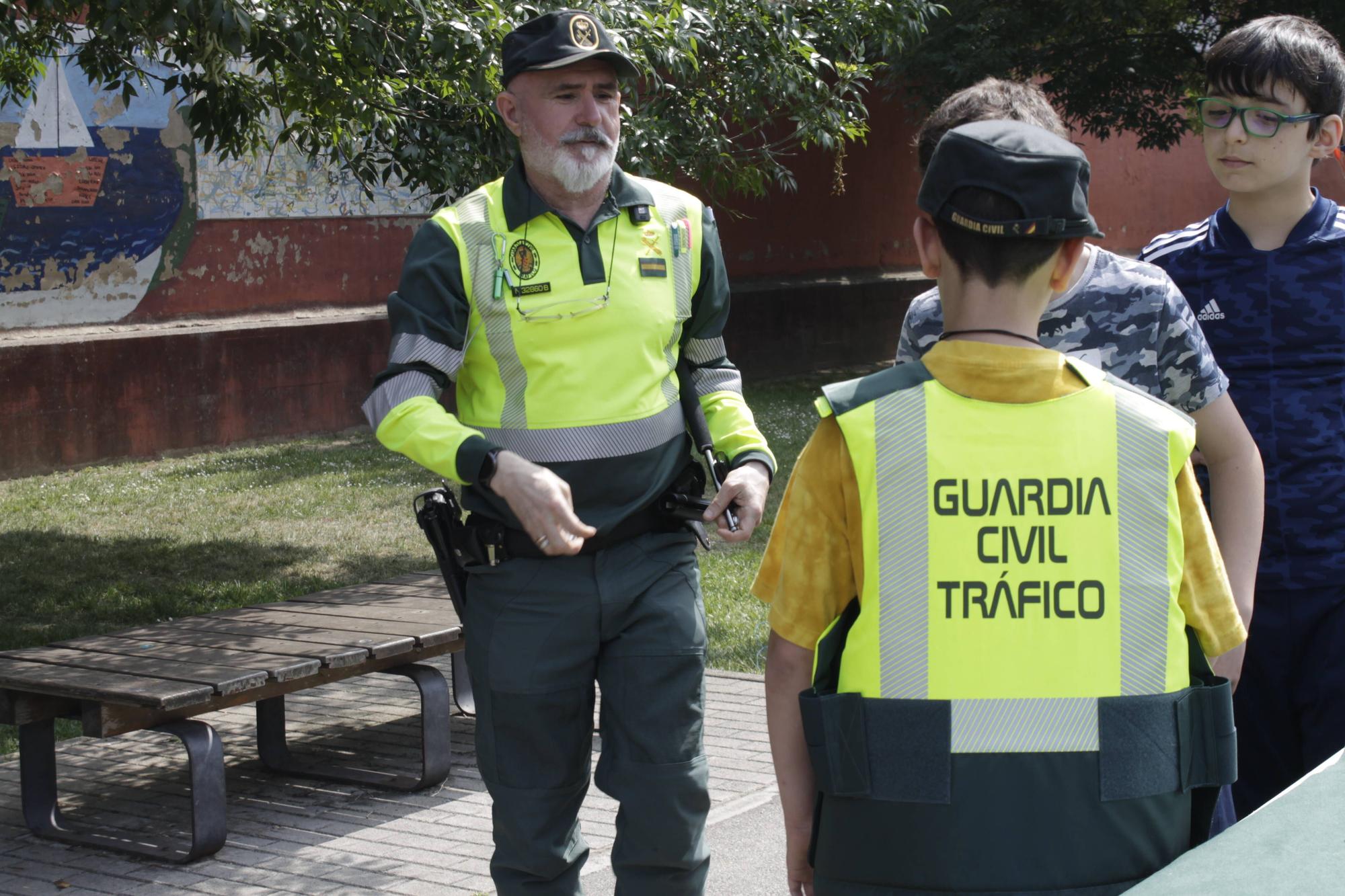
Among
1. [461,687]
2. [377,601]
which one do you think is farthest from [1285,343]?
[461,687]

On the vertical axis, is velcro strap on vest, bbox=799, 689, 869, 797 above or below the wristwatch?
below

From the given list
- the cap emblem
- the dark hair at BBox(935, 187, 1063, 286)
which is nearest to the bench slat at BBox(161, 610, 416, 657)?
the cap emblem

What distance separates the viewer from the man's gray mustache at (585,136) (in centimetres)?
328

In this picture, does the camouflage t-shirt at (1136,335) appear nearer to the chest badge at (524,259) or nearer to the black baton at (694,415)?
the black baton at (694,415)

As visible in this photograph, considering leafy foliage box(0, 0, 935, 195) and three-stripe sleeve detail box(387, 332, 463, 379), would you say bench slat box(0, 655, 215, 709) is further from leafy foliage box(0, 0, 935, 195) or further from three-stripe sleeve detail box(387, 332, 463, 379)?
leafy foliage box(0, 0, 935, 195)

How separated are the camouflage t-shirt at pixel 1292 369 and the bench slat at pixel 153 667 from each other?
3.04 m

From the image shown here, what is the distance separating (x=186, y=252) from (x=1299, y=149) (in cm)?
1164

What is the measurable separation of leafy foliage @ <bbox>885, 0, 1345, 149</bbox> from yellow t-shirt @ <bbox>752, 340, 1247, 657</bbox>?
14279mm

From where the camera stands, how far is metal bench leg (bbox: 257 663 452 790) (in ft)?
17.5

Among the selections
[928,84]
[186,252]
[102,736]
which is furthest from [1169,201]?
[102,736]

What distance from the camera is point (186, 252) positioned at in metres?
13.3

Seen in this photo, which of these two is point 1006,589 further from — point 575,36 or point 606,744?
Result: point 575,36

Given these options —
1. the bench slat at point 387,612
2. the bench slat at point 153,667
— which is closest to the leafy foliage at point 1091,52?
the bench slat at point 387,612

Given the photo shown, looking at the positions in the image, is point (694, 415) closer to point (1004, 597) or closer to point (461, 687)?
point (1004, 597)
